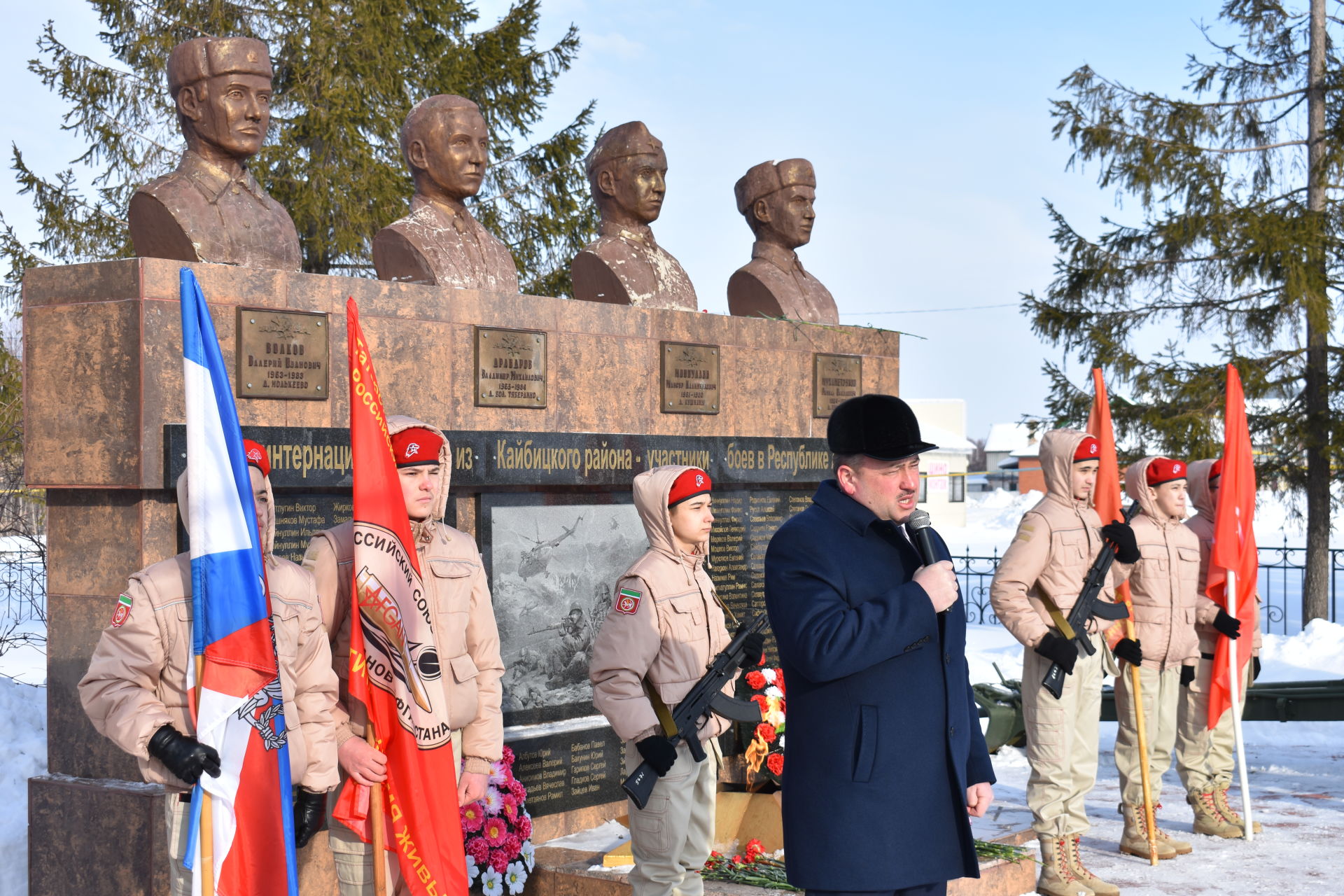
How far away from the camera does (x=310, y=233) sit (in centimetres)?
1502

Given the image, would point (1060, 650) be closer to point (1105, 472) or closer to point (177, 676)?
point (1105, 472)

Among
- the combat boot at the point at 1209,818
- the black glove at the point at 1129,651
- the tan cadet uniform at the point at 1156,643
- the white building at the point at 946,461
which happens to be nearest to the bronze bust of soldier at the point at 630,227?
the tan cadet uniform at the point at 1156,643

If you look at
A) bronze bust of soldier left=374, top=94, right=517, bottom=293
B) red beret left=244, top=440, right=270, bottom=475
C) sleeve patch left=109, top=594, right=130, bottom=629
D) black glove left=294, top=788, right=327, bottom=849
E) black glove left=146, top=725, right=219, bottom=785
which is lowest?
black glove left=294, top=788, right=327, bottom=849

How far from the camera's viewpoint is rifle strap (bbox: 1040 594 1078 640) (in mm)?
6254

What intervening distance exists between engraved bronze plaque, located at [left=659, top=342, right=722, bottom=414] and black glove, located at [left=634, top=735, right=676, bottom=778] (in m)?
2.99

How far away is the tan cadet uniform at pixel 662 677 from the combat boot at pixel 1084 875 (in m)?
2.08

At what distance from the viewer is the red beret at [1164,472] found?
7.21 meters

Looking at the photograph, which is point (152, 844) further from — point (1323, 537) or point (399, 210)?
point (1323, 537)

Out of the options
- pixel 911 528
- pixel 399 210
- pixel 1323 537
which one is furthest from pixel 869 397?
pixel 1323 537

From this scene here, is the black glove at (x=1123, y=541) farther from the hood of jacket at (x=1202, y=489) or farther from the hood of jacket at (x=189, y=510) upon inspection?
the hood of jacket at (x=189, y=510)

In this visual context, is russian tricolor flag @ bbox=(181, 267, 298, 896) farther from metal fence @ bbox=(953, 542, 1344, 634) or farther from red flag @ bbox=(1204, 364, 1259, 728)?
metal fence @ bbox=(953, 542, 1344, 634)

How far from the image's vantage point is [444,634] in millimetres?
4547

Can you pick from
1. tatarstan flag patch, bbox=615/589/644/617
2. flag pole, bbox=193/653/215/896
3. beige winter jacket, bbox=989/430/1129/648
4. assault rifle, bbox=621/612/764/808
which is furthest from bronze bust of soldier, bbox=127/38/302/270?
beige winter jacket, bbox=989/430/1129/648

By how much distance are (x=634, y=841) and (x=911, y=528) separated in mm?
2153
